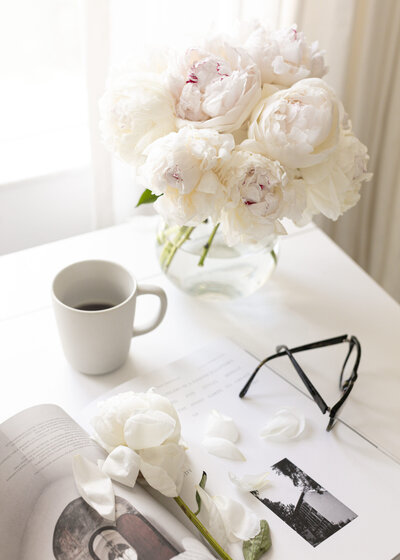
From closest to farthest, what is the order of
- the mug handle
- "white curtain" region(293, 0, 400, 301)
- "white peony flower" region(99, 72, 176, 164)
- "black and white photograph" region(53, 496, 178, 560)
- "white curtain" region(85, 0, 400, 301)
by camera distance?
"black and white photograph" region(53, 496, 178, 560)
"white peony flower" region(99, 72, 176, 164)
the mug handle
"white curtain" region(85, 0, 400, 301)
"white curtain" region(293, 0, 400, 301)

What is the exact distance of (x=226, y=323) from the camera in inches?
30.9

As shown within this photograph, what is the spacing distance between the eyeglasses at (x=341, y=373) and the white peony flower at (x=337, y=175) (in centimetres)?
15

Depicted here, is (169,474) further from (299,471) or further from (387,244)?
(387,244)

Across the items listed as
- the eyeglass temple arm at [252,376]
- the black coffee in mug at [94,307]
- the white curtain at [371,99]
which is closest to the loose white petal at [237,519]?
the eyeglass temple arm at [252,376]

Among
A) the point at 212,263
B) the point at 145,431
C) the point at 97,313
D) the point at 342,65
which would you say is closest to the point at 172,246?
the point at 212,263

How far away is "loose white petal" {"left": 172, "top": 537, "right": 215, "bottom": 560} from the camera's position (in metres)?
0.48

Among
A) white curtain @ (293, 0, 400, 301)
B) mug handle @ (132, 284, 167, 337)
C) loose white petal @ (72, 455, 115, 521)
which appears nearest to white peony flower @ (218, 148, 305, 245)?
mug handle @ (132, 284, 167, 337)

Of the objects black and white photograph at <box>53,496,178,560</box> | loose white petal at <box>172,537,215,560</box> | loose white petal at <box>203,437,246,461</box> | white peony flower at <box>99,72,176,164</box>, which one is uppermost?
white peony flower at <box>99,72,176,164</box>

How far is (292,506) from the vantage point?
0.56 m

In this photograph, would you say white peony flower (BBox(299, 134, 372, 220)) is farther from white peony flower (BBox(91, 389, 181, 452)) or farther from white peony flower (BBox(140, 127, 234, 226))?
white peony flower (BBox(91, 389, 181, 452))

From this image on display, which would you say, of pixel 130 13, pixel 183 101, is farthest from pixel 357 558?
pixel 130 13

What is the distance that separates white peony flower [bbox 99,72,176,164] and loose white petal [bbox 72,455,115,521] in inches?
11.8

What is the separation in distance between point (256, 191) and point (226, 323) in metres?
0.27

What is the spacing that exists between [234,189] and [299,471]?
0.90 ft
